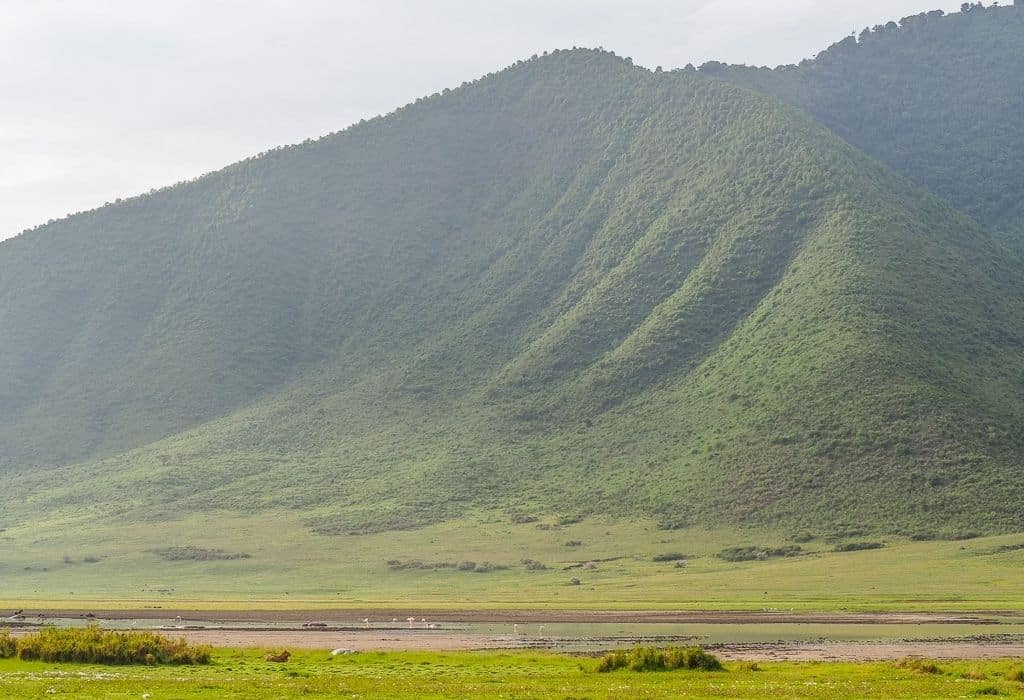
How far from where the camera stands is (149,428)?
165 meters

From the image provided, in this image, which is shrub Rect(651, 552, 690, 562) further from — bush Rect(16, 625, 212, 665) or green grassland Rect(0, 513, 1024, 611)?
bush Rect(16, 625, 212, 665)

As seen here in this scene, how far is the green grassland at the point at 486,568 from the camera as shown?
7756cm

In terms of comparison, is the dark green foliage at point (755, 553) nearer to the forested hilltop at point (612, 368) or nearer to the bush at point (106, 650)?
the forested hilltop at point (612, 368)

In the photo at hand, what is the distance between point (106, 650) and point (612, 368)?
105425 millimetres

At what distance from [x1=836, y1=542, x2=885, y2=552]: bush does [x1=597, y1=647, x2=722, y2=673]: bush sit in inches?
2273

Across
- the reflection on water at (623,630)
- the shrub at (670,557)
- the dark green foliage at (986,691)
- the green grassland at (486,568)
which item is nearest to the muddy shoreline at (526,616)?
the reflection on water at (623,630)

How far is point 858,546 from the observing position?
95.8 meters

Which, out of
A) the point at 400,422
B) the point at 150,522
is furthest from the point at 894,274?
the point at 150,522

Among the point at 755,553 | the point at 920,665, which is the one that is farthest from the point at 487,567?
the point at 920,665

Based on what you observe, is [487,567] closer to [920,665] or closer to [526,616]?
[526,616]

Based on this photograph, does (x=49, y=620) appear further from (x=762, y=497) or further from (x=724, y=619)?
(x=762, y=497)

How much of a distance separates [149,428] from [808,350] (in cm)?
8261

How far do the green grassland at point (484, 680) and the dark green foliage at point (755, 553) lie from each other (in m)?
52.8

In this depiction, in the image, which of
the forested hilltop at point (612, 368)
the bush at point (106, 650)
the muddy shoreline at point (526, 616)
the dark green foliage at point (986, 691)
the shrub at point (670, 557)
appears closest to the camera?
the dark green foliage at point (986, 691)
